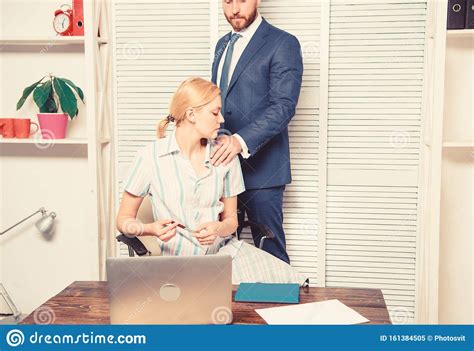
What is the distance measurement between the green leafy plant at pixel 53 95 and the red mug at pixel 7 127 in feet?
0.23

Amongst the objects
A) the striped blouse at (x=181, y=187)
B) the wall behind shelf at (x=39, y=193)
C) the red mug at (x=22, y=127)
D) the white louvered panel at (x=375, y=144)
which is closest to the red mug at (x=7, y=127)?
the red mug at (x=22, y=127)

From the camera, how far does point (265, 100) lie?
2123mm

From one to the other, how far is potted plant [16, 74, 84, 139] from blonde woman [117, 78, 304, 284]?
66 cm

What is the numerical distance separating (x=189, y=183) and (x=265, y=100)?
0.47 meters

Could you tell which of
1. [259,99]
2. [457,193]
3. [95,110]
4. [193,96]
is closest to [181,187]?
[193,96]

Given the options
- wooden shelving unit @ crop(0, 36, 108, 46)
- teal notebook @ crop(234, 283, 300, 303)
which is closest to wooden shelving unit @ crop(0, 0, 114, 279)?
wooden shelving unit @ crop(0, 36, 108, 46)

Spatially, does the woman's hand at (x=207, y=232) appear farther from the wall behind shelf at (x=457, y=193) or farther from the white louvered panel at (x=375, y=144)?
the wall behind shelf at (x=457, y=193)

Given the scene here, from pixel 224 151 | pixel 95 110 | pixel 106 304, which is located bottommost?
pixel 106 304

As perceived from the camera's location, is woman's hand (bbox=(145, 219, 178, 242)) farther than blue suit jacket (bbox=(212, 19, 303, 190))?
No

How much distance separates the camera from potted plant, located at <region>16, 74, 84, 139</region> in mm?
2352

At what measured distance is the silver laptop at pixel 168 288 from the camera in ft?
3.77

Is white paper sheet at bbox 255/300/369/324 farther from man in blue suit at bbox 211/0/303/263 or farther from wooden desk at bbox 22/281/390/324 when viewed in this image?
man in blue suit at bbox 211/0/303/263

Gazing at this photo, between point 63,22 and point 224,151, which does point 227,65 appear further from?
point 63,22
